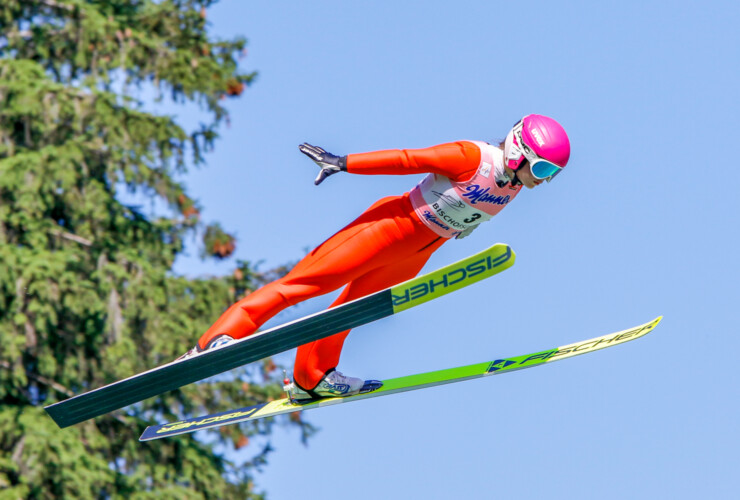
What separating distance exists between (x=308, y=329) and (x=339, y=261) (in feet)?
1.29

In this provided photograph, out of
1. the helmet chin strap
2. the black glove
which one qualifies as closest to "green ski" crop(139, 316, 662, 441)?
the helmet chin strap

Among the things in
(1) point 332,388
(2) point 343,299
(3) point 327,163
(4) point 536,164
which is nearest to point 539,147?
(4) point 536,164

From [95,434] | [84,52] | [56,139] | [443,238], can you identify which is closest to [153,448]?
[95,434]

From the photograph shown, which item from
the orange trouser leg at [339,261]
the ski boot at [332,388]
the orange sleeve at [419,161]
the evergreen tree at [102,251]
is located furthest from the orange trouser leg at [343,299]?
the evergreen tree at [102,251]

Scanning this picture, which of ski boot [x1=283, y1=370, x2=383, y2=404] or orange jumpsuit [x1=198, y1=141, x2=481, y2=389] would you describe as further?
ski boot [x1=283, y1=370, x2=383, y2=404]

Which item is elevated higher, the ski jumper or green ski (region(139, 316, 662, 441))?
the ski jumper

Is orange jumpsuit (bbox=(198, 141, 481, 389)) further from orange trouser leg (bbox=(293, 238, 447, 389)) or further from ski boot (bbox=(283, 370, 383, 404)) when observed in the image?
ski boot (bbox=(283, 370, 383, 404))

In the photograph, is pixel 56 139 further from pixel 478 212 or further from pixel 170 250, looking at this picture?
pixel 478 212

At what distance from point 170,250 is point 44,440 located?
2.41 m

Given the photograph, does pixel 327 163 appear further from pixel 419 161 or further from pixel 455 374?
pixel 455 374

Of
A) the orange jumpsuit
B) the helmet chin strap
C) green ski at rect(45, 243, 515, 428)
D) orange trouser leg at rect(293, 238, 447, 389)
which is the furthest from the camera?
orange trouser leg at rect(293, 238, 447, 389)

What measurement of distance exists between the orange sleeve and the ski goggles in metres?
0.23

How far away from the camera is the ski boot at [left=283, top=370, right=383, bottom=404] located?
21.4 ft

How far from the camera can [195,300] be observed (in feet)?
37.7
